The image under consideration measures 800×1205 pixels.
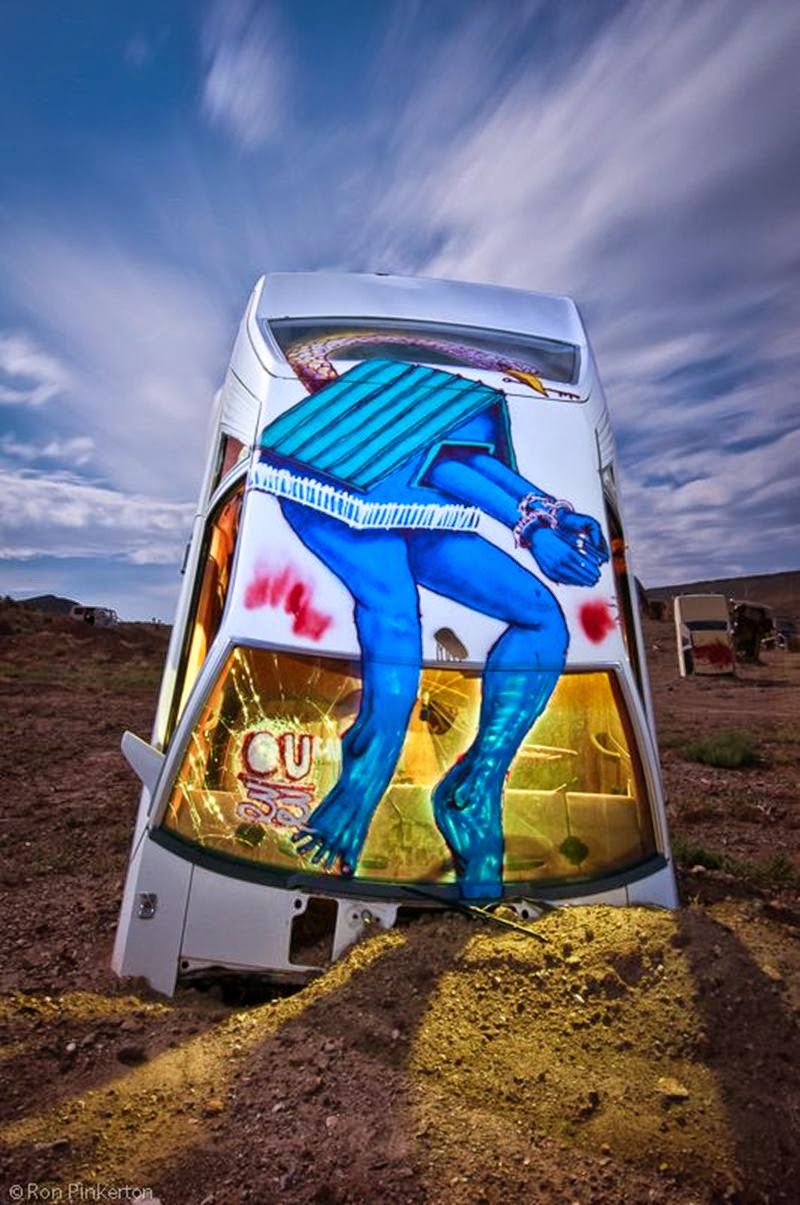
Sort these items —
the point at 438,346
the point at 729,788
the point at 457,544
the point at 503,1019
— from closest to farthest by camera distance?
the point at 503,1019, the point at 457,544, the point at 438,346, the point at 729,788

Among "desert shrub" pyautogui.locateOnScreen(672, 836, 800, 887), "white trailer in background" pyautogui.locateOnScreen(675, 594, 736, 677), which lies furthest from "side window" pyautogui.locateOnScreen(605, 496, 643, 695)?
"white trailer in background" pyautogui.locateOnScreen(675, 594, 736, 677)

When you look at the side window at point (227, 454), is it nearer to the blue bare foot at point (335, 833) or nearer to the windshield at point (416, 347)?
the windshield at point (416, 347)

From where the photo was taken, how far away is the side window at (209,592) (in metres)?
3.77

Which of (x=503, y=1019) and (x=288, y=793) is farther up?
(x=288, y=793)

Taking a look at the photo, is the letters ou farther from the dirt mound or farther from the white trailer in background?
the white trailer in background

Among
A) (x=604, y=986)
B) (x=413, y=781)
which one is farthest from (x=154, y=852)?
(x=604, y=986)

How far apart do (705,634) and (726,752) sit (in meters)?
12.8

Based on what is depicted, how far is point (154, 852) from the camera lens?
3221mm

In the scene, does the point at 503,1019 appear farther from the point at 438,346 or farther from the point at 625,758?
the point at 438,346

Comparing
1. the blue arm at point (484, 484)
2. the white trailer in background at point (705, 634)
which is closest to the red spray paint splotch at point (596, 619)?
the blue arm at point (484, 484)

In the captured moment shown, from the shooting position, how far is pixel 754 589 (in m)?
71.6

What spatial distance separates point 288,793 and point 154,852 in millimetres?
634

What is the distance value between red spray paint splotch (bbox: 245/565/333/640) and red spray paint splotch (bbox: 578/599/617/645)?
1.33 meters

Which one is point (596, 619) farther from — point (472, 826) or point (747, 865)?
point (747, 865)
